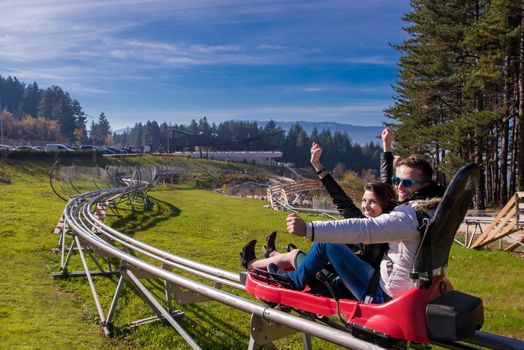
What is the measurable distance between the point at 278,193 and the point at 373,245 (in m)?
30.8

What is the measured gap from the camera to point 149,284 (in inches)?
348

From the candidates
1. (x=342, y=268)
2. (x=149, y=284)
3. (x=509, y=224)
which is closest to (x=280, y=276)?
(x=342, y=268)

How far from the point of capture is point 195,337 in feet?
21.4

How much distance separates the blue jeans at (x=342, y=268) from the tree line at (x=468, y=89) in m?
19.6

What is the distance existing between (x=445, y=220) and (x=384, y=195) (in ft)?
2.74

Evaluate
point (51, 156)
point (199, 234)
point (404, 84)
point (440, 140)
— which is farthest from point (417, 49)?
point (51, 156)

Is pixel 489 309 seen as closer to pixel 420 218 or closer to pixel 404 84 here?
pixel 420 218

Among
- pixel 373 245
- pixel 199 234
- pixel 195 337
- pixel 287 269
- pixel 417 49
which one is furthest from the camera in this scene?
pixel 417 49

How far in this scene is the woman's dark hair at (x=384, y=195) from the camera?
4047 millimetres

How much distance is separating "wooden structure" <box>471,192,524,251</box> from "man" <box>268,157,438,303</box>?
34.0 ft

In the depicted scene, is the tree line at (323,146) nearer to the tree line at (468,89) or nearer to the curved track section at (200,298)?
the tree line at (468,89)

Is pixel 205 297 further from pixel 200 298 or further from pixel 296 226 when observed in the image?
pixel 296 226

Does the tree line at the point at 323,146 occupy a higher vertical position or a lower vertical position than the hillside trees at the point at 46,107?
lower

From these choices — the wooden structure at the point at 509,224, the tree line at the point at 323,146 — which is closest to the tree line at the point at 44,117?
the tree line at the point at 323,146
